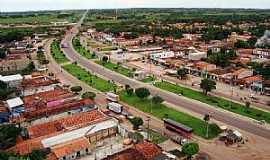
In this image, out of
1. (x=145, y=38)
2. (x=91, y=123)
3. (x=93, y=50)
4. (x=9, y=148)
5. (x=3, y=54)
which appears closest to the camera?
(x=9, y=148)

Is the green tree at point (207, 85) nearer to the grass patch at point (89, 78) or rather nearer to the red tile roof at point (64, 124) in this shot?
the grass patch at point (89, 78)

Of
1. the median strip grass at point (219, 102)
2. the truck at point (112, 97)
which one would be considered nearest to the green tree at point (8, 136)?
the truck at point (112, 97)

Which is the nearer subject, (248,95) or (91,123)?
(91,123)

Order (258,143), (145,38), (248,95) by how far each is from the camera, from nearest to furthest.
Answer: (258,143) → (248,95) → (145,38)

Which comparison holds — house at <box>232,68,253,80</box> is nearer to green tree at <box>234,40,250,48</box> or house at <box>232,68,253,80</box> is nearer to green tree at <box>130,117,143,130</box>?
green tree at <box>130,117,143,130</box>

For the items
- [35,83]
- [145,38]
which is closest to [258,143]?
[35,83]

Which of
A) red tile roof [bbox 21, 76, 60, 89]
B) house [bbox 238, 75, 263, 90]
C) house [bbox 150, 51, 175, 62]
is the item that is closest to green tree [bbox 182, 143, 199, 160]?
house [bbox 238, 75, 263, 90]

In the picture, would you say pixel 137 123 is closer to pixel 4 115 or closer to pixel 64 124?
pixel 64 124

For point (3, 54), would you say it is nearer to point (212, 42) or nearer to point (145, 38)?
point (145, 38)
